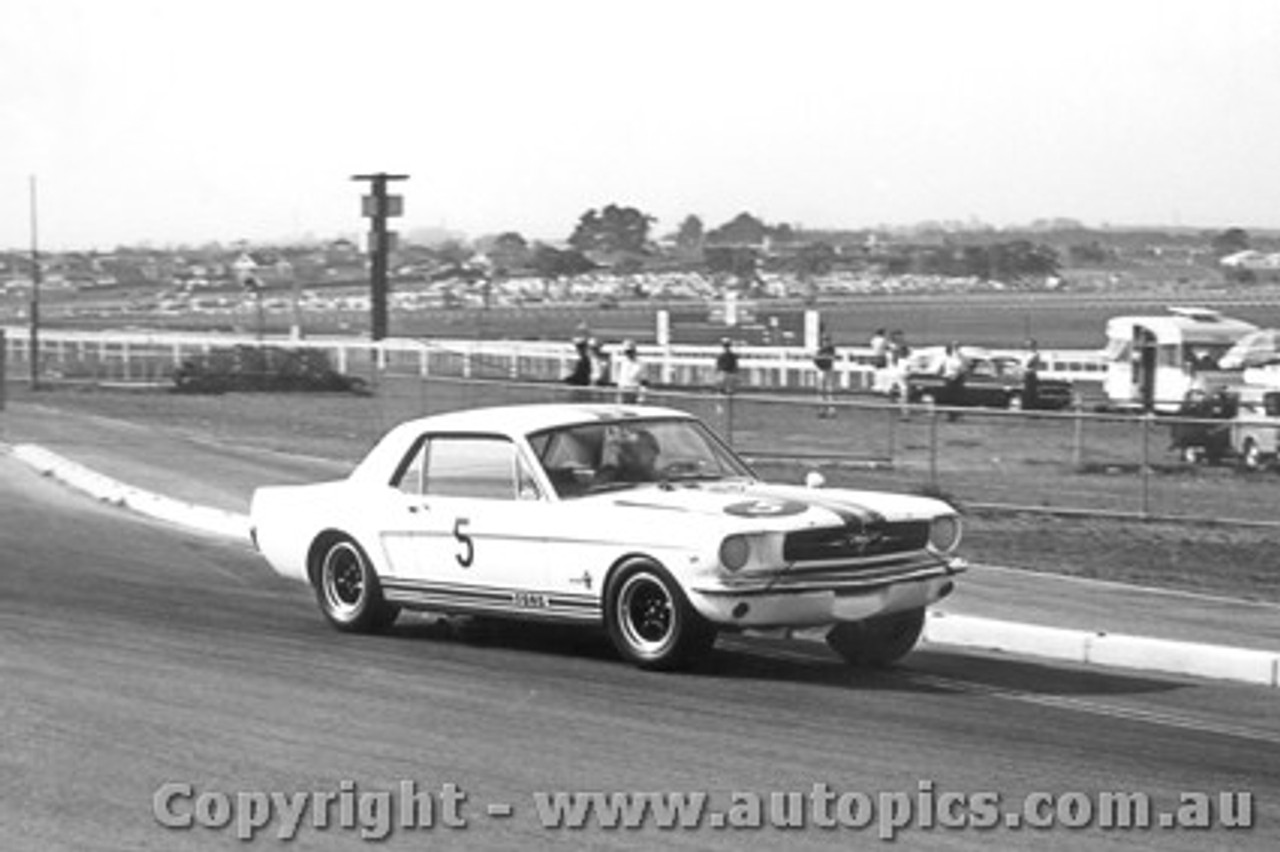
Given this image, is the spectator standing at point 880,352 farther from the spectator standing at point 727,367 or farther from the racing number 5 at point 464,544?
the racing number 5 at point 464,544

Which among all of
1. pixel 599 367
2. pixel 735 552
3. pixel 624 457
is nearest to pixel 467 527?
pixel 624 457

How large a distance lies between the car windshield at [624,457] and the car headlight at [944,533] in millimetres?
1245

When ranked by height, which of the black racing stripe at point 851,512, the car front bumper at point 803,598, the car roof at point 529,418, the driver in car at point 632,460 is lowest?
the car front bumper at point 803,598

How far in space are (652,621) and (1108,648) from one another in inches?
112

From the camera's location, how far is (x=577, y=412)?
12789 mm

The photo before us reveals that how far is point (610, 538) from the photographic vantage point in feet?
37.8

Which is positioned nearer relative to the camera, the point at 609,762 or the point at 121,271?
the point at 609,762

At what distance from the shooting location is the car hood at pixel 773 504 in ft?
36.9

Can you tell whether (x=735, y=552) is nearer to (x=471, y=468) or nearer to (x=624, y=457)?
(x=624, y=457)

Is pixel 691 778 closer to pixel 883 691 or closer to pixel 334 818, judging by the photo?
pixel 334 818

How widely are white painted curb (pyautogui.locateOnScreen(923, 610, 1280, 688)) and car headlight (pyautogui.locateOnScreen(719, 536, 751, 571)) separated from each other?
2.59 meters

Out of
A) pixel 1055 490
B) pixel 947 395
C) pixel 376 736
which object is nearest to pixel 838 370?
pixel 947 395

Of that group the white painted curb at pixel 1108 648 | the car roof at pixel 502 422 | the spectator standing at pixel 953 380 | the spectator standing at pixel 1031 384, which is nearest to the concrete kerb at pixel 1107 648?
the white painted curb at pixel 1108 648

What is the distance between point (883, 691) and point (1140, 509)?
12.1m
